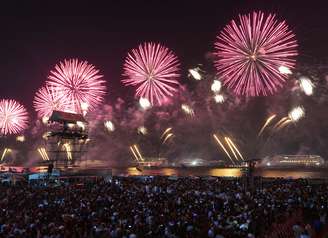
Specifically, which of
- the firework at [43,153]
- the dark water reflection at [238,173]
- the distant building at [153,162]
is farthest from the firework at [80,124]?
the distant building at [153,162]

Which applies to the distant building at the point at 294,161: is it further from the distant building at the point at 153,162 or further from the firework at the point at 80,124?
the firework at the point at 80,124

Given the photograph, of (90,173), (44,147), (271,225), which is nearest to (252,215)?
(271,225)

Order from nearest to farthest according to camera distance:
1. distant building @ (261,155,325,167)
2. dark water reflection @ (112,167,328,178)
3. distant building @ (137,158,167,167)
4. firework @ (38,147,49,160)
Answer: dark water reflection @ (112,167,328,178) → distant building @ (261,155,325,167) → firework @ (38,147,49,160) → distant building @ (137,158,167,167)

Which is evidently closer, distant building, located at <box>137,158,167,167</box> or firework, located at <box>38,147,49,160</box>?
firework, located at <box>38,147,49,160</box>

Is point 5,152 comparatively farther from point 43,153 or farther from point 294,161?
point 294,161

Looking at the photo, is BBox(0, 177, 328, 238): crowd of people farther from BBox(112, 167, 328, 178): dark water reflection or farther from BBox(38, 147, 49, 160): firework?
BBox(38, 147, 49, 160): firework

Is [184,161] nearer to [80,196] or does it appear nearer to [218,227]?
[80,196]

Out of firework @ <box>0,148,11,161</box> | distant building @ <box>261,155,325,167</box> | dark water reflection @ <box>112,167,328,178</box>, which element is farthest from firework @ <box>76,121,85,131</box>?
firework @ <box>0,148,11,161</box>

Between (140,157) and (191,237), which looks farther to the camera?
(140,157)
